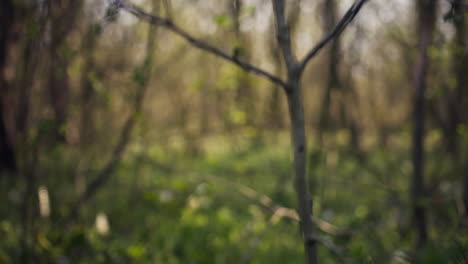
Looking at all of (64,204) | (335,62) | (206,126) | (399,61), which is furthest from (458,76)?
(206,126)

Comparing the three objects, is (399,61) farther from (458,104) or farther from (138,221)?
(138,221)

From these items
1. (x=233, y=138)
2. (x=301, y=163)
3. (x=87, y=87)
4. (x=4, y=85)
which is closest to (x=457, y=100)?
(x=301, y=163)

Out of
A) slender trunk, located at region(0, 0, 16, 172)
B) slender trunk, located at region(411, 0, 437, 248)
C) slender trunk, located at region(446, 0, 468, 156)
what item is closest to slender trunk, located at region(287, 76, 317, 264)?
slender trunk, located at region(411, 0, 437, 248)

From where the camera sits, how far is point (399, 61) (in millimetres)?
4434

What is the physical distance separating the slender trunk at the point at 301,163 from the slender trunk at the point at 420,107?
4.74 ft

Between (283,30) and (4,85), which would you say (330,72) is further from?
(4,85)

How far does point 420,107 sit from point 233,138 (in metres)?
3.70

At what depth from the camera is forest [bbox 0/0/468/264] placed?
1583 mm

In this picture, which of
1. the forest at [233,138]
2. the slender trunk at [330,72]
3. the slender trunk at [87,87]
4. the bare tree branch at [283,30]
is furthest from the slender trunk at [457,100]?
the slender trunk at [87,87]

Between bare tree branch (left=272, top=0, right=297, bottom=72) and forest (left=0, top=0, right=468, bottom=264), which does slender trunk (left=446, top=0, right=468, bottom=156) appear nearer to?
forest (left=0, top=0, right=468, bottom=264)

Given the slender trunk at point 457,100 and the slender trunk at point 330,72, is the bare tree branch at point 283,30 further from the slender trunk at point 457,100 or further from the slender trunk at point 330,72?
the slender trunk at point 457,100

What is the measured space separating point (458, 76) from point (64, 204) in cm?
327

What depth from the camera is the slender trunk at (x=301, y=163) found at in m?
1.03

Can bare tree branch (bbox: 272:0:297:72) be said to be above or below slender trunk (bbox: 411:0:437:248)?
above
